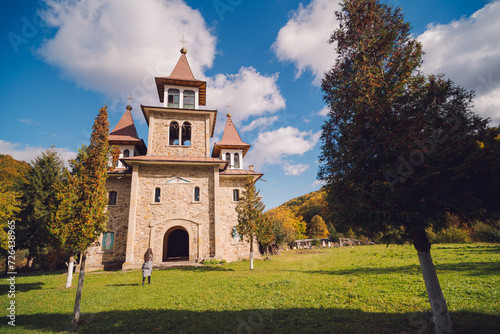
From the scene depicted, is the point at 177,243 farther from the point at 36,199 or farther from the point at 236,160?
the point at 36,199

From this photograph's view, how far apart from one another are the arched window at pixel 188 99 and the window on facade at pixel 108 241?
13.6 m

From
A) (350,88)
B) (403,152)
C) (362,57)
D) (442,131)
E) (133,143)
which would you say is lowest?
(403,152)

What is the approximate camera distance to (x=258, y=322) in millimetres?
5645

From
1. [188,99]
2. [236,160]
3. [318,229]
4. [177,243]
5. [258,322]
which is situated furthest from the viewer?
[318,229]

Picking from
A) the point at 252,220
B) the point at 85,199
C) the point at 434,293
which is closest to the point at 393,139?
the point at 434,293

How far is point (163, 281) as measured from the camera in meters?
11.5

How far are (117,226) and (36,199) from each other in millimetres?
7845

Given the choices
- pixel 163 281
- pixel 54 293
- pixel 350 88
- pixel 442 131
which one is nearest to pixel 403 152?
pixel 442 131

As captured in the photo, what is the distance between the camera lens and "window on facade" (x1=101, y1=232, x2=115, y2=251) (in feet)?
58.7

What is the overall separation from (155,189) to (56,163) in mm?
11524

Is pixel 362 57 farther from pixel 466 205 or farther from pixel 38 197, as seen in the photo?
pixel 38 197

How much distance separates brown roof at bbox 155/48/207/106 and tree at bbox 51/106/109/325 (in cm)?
1567

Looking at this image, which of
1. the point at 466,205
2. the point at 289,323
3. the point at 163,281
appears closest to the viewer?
the point at 466,205

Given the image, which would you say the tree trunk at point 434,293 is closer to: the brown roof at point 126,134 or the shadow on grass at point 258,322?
the shadow on grass at point 258,322
